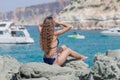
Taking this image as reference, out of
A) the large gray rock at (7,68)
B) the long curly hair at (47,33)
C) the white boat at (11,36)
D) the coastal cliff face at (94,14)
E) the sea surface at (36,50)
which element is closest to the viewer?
the large gray rock at (7,68)

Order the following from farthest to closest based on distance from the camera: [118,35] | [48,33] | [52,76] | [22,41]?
[118,35] < [22,41] < [48,33] < [52,76]

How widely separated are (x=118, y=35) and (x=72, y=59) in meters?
85.5

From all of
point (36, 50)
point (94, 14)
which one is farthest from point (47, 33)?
point (94, 14)

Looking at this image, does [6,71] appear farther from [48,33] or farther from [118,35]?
[118,35]

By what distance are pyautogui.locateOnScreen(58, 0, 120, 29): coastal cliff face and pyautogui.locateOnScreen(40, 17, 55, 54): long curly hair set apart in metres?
135

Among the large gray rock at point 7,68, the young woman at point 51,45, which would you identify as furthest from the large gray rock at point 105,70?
the large gray rock at point 7,68

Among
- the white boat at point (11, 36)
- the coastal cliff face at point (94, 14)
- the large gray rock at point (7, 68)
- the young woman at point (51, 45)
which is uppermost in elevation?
the young woman at point (51, 45)

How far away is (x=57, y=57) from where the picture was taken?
1059 cm

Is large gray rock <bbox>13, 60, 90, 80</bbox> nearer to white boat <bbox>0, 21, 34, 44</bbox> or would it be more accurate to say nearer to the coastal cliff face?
white boat <bbox>0, 21, 34, 44</bbox>

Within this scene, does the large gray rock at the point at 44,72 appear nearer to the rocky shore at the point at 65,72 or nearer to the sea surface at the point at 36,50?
the rocky shore at the point at 65,72

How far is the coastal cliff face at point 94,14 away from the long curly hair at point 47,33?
135176 millimetres

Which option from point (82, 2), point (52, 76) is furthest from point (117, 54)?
point (82, 2)

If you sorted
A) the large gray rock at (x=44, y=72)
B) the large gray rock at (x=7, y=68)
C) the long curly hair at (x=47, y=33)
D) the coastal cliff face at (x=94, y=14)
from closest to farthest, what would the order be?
the large gray rock at (x=44, y=72)
the large gray rock at (x=7, y=68)
the long curly hair at (x=47, y=33)
the coastal cliff face at (x=94, y=14)

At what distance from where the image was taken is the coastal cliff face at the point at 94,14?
14775cm
